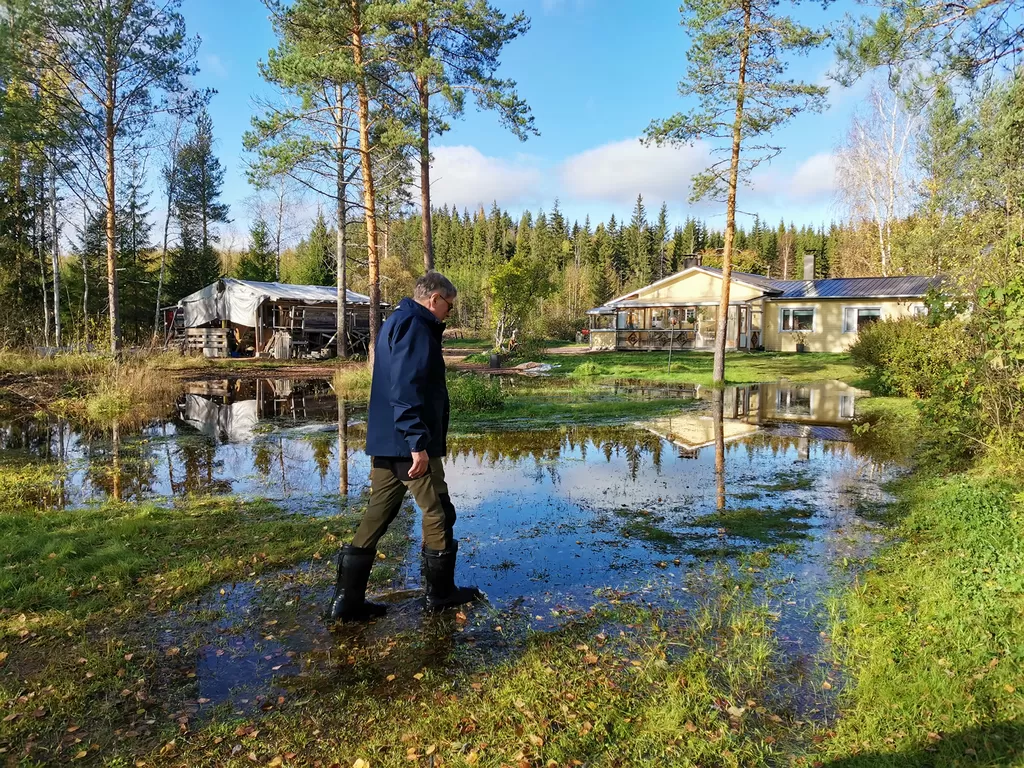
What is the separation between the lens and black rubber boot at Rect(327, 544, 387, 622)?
372 centimetres

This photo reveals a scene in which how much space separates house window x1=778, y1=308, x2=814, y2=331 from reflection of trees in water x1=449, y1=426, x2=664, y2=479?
2458cm

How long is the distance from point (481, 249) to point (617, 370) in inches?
2563

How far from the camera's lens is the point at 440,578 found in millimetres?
3867

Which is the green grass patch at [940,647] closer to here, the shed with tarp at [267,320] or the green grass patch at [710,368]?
the green grass patch at [710,368]

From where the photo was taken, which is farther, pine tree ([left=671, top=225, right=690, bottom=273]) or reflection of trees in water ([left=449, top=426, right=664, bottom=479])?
pine tree ([left=671, top=225, right=690, bottom=273])

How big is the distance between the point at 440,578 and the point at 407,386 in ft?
4.22

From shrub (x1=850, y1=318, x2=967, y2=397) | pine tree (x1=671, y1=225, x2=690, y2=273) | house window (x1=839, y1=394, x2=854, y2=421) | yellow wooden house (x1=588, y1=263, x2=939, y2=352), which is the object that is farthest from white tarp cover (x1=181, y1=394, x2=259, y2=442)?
pine tree (x1=671, y1=225, x2=690, y2=273)

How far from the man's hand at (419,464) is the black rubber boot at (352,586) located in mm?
603

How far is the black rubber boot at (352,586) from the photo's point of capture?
12.2ft

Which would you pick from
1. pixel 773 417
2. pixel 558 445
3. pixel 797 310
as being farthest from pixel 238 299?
pixel 797 310

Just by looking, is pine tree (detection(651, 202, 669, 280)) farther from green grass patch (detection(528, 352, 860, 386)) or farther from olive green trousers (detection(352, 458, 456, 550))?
olive green trousers (detection(352, 458, 456, 550))

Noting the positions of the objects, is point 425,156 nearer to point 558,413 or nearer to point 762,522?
point 558,413

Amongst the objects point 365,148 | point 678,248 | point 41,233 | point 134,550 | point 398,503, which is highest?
point 678,248

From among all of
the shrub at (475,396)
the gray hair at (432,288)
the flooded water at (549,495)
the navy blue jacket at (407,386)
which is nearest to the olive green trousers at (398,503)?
the navy blue jacket at (407,386)
